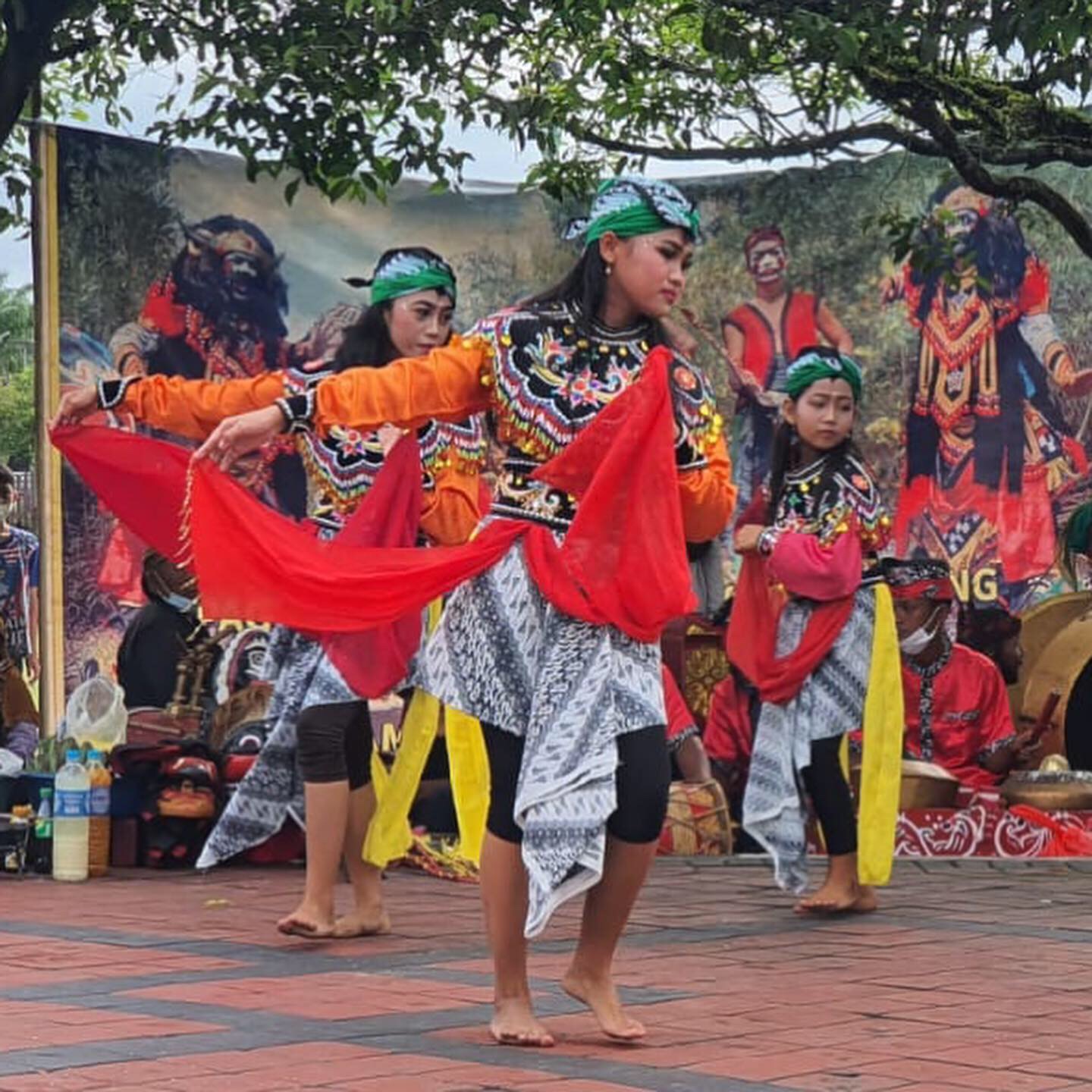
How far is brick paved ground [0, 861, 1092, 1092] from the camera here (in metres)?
4.51

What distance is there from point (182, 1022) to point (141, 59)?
586cm

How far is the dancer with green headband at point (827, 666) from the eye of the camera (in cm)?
774

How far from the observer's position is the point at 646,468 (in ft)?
16.5

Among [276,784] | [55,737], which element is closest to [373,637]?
[276,784]

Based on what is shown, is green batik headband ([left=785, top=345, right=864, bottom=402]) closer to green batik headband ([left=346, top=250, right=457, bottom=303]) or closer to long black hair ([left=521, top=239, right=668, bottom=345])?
green batik headband ([left=346, top=250, right=457, bottom=303])

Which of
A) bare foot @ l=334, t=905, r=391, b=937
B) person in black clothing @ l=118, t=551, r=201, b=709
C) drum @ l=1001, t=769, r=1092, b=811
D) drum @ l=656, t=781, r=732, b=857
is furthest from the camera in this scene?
person in black clothing @ l=118, t=551, r=201, b=709

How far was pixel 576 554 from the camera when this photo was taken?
16.5 feet

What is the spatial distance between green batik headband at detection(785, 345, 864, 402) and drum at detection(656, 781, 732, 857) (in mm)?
2526

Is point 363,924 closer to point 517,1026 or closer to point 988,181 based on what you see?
point 517,1026

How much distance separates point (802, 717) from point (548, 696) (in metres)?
3.00

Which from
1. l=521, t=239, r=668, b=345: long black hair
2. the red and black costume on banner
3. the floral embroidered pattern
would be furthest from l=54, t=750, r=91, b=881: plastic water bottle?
the red and black costume on banner

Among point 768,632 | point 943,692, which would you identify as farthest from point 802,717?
point 943,692

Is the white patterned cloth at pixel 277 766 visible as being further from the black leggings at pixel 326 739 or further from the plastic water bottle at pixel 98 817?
the plastic water bottle at pixel 98 817

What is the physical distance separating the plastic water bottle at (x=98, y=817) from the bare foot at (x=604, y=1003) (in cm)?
440
